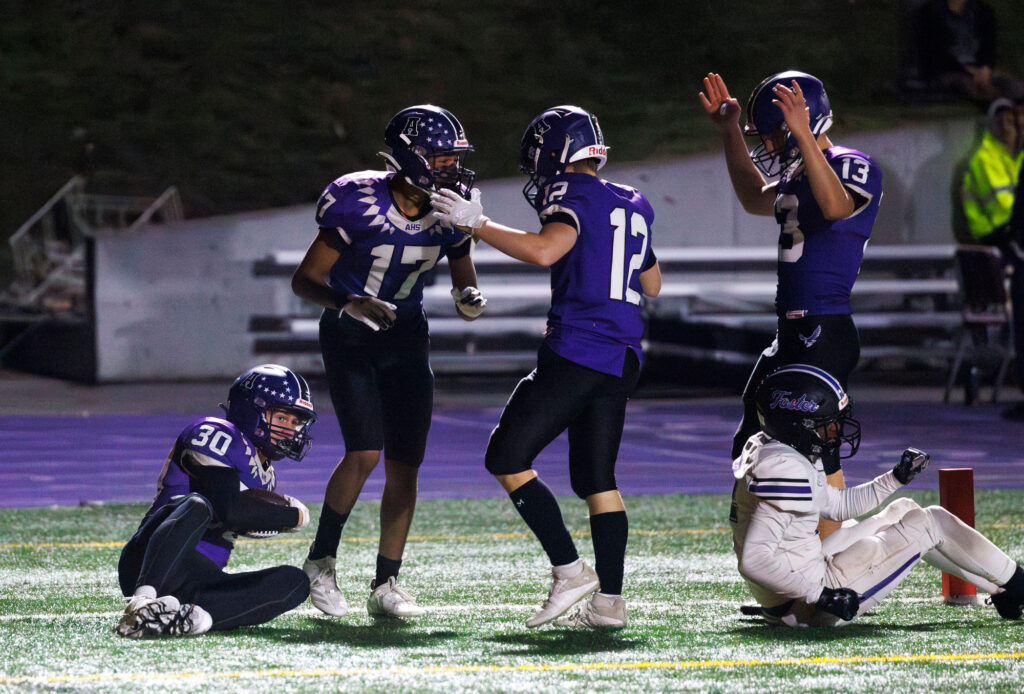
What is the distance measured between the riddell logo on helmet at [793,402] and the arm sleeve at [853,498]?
0.27m

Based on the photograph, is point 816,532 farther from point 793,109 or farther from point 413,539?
point 413,539

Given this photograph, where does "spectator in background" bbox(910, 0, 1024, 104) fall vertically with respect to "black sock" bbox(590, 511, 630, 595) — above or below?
above

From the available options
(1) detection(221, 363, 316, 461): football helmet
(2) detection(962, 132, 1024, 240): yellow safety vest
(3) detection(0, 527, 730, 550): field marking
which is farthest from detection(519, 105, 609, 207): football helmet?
(2) detection(962, 132, 1024, 240): yellow safety vest

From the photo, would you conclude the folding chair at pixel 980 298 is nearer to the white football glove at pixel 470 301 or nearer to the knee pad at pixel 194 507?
the white football glove at pixel 470 301

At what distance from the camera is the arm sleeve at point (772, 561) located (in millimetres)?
5051

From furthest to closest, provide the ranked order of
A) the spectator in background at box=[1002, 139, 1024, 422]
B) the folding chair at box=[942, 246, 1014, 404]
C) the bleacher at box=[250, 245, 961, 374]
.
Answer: the bleacher at box=[250, 245, 961, 374] → the folding chair at box=[942, 246, 1014, 404] → the spectator in background at box=[1002, 139, 1024, 422]

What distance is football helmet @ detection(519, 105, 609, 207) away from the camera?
17.5 feet

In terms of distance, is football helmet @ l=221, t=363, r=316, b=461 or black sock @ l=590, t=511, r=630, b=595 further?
football helmet @ l=221, t=363, r=316, b=461

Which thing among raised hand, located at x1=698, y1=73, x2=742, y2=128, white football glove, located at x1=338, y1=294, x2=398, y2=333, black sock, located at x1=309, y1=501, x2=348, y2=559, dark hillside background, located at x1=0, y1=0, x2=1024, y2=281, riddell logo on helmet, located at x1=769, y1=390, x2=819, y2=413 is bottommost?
black sock, located at x1=309, y1=501, x2=348, y2=559

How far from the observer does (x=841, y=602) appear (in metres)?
5.02

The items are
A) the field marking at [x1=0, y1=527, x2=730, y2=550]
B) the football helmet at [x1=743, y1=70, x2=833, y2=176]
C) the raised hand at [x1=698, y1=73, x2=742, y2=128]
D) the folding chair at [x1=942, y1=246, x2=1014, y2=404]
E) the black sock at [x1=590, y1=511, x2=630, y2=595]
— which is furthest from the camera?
the folding chair at [x1=942, y1=246, x2=1014, y2=404]

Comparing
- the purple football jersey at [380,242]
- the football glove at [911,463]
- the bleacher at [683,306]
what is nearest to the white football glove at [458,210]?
the purple football jersey at [380,242]

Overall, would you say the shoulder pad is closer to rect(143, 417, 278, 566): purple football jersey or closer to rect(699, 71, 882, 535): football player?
rect(699, 71, 882, 535): football player

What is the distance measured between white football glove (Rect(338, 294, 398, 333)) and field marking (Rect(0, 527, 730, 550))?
2341 millimetres
